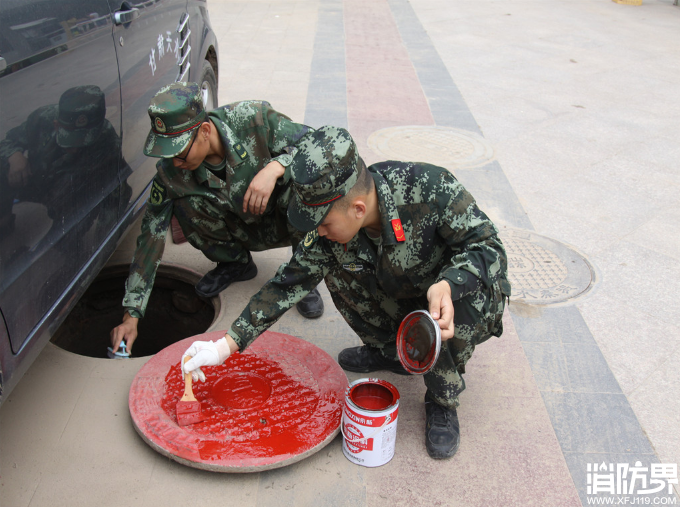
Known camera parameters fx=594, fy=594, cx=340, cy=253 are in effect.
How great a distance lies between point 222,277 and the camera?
2947 millimetres

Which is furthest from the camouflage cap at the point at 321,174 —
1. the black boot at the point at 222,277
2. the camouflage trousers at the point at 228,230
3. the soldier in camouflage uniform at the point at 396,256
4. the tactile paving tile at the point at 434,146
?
the tactile paving tile at the point at 434,146

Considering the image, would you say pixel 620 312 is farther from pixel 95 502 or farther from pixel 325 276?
pixel 95 502

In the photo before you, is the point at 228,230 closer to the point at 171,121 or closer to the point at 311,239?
the point at 171,121

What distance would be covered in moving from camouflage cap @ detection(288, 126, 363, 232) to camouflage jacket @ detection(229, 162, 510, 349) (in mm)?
247

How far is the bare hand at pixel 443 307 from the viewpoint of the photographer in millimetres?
1770

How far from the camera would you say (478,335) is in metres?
2.04

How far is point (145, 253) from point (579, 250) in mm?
2327

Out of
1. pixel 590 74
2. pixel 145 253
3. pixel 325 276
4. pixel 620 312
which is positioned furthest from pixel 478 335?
pixel 590 74

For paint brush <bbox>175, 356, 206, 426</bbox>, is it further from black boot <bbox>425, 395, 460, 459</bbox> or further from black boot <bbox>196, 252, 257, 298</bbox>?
black boot <bbox>196, 252, 257, 298</bbox>

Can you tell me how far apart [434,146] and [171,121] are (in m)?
2.67

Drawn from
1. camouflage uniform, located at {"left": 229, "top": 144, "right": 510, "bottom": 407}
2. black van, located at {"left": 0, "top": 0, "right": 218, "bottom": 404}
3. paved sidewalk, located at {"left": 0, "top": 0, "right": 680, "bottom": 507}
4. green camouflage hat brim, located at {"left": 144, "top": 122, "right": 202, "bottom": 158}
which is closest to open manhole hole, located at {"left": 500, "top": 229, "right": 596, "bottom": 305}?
paved sidewalk, located at {"left": 0, "top": 0, "right": 680, "bottom": 507}

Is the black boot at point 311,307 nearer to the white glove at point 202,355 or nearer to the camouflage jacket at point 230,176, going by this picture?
the camouflage jacket at point 230,176

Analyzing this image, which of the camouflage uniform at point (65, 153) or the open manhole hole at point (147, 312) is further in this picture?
the open manhole hole at point (147, 312)

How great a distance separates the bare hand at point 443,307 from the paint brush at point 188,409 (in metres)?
0.86
